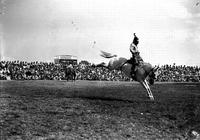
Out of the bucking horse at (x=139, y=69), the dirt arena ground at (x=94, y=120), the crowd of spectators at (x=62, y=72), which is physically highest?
the bucking horse at (x=139, y=69)

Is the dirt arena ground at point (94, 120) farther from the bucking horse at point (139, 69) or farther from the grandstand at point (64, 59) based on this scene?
the grandstand at point (64, 59)

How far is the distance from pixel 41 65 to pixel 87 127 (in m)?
34.0

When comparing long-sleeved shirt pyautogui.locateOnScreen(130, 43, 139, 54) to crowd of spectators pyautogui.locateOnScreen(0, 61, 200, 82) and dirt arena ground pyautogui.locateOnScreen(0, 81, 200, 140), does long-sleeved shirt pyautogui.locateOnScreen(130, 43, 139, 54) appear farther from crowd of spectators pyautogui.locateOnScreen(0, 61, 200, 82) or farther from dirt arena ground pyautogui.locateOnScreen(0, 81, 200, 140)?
crowd of spectators pyautogui.locateOnScreen(0, 61, 200, 82)

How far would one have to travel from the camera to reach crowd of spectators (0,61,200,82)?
3978cm

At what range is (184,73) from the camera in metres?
51.2

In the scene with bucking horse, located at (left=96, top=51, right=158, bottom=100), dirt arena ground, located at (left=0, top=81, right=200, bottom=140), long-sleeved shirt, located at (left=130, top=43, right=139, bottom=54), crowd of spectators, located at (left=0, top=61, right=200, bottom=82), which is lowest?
crowd of spectators, located at (left=0, top=61, right=200, bottom=82)

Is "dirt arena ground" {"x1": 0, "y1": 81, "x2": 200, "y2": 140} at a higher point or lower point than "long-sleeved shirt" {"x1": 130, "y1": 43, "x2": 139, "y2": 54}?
lower

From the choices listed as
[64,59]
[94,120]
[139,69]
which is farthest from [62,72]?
[94,120]

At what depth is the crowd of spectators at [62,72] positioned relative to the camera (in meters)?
39.8

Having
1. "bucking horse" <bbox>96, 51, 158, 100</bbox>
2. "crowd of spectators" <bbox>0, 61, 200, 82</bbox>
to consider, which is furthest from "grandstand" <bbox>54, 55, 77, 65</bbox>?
"bucking horse" <bbox>96, 51, 158, 100</bbox>

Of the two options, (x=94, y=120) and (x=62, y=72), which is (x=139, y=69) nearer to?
(x=94, y=120)

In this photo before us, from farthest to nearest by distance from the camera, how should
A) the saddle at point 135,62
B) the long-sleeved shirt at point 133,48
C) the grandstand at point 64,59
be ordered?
the grandstand at point 64,59 < the saddle at point 135,62 < the long-sleeved shirt at point 133,48

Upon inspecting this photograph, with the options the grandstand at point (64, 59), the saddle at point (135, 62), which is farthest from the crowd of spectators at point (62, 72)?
the saddle at point (135, 62)

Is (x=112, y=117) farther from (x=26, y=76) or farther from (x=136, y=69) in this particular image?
(x=26, y=76)
